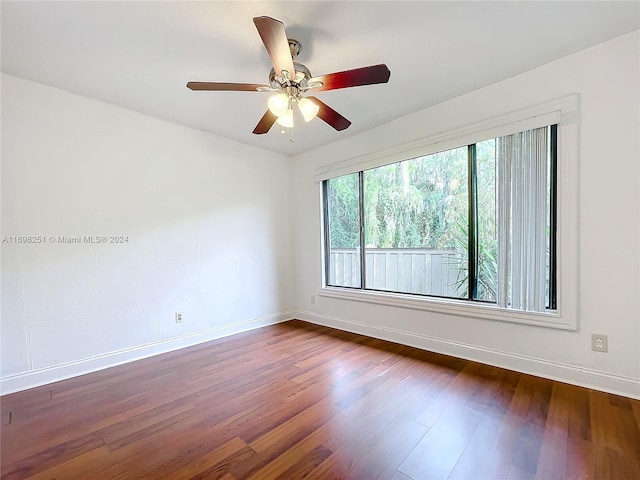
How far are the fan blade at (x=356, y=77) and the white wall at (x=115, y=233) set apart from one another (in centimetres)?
209

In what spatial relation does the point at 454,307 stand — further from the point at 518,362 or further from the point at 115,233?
the point at 115,233

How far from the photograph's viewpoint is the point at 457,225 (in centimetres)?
276

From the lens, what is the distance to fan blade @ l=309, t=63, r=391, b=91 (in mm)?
1541

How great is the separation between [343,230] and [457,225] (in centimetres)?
147

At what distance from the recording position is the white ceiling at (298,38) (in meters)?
1.59

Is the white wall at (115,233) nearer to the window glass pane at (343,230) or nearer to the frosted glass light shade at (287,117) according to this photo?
the window glass pane at (343,230)

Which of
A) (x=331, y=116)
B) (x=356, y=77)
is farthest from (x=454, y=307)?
(x=356, y=77)

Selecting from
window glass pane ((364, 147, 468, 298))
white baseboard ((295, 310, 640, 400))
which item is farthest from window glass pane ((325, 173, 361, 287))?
white baseboard ((295, 310, 640, 400))

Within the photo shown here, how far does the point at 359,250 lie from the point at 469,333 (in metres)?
1.54

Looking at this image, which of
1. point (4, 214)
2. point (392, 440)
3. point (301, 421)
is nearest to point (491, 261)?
point (392, 440)

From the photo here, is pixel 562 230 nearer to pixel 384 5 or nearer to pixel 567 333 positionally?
pixel 567 333

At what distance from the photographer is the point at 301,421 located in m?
1.72

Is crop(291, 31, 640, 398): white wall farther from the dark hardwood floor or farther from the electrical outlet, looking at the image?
the dark hardwood floor

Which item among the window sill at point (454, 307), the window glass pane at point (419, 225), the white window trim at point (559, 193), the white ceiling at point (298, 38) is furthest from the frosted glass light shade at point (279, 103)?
the window sill at point (454, 307)
